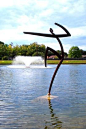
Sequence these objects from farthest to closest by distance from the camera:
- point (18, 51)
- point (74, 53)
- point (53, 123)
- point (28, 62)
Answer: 1. point (74, 53)
2. point (18, 51)
3. point (28, 62)
4. point (53, 123)

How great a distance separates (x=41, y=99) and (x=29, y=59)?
146 feet

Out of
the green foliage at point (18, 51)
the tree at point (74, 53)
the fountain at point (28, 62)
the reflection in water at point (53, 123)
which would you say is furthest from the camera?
the tree at point (74, 53)

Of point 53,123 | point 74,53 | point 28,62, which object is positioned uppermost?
point 74,53

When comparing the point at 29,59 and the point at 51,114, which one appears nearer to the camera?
the point at 51,114

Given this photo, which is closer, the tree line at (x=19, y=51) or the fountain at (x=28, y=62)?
the fountain at (x=28, y=62)

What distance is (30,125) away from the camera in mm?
6512

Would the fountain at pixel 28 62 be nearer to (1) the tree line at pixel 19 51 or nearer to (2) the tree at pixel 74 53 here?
(1) the tree line at pixel 19 51

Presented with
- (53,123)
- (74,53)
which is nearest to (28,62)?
(53,123)

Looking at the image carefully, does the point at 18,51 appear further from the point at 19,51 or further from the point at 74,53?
the point at 74,53

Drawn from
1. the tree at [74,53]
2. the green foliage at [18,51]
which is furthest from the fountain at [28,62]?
the tree at [74,53]

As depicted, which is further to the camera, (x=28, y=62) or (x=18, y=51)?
(x=18, y=51)

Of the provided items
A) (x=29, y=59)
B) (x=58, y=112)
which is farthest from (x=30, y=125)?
(x=29, y=59)

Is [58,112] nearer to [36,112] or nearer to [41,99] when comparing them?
[36,112]

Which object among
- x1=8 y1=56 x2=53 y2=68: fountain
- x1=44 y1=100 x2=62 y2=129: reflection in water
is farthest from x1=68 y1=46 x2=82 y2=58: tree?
x1=44 y1=100 x2=62 y2=129: reflection in water
